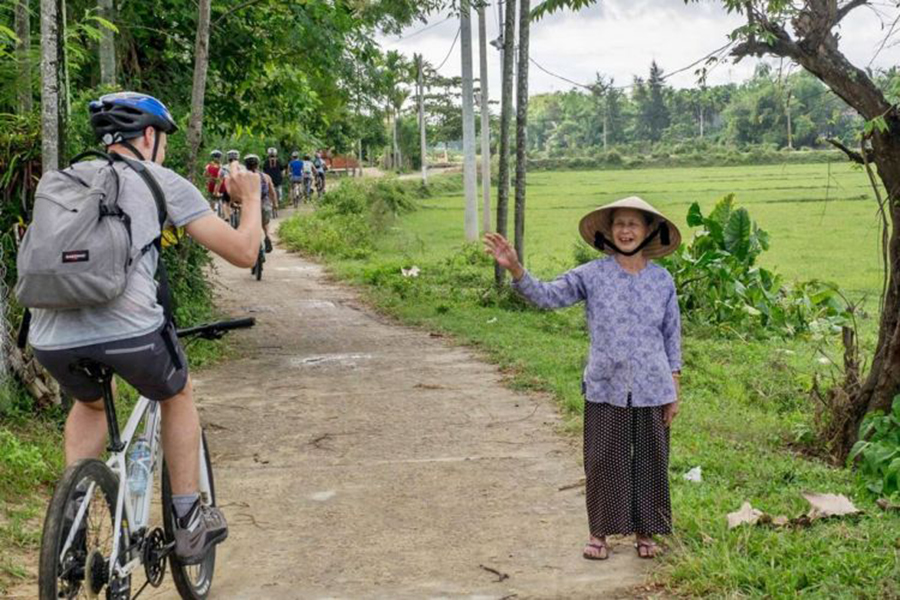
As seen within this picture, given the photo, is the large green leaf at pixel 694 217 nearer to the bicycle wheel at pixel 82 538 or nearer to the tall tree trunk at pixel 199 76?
the tall tree trunk at pixel 199 76

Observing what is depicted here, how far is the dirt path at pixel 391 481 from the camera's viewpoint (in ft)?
15.0

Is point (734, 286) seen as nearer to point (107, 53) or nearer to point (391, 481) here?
point (107, 53)

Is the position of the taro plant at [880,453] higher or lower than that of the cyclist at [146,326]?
lower

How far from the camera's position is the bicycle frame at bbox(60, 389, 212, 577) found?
339 centimetres

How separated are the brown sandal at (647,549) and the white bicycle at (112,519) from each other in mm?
1862

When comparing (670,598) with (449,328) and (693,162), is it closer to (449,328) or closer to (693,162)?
(449,328)

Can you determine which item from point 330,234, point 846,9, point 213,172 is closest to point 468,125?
point 330,234

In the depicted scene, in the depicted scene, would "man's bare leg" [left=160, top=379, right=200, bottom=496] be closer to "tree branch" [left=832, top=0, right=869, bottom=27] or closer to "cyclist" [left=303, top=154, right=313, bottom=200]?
"tree branch" [left=832, top=0, right=869, bottom=27]

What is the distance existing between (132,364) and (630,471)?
2.26 metres

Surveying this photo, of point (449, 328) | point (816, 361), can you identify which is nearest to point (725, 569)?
point (816, 361)

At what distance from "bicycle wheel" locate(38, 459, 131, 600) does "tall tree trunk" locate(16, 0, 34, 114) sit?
4.68m

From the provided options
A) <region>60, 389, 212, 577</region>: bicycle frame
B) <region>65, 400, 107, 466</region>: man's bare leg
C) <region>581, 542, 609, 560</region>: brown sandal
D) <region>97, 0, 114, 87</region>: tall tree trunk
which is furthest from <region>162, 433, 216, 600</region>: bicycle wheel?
<region>97, 0, 114, 87</region>: tall tree trunk

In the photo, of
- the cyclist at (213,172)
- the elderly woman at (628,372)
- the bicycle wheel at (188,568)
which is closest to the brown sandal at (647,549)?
the elderly woman at (628,372)

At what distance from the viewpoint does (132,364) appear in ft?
11.1
